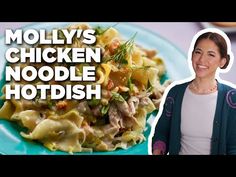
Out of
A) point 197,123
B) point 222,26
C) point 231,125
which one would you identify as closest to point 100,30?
point 222,26

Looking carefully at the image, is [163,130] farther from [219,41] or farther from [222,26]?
[222,26]

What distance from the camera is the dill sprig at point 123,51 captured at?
22.5ft

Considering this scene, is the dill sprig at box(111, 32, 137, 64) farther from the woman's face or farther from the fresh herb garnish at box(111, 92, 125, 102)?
the woman's face

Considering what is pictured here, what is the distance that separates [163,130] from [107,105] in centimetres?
61

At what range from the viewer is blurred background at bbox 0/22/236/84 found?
691cm

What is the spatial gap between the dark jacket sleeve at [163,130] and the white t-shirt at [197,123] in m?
0.13

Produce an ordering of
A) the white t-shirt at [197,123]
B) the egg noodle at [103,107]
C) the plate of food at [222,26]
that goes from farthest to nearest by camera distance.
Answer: the plate of food at [222,26] → the white t-shirt at [197,123] → the egg noodle at [103,107]

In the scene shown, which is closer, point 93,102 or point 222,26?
point 93,102

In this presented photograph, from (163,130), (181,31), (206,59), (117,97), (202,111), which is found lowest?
(163,130)

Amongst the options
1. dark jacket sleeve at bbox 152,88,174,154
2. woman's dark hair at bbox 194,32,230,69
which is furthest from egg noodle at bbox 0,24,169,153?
woman's dark hair at bbox 194,32,230,69

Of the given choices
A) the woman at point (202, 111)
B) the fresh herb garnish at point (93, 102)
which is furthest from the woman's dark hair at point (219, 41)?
the fresh herb garnish at point (93, 102)

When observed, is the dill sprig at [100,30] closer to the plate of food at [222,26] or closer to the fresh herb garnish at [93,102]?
the fresh herb garnish at [93,102]

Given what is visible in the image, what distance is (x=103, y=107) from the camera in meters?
6.77

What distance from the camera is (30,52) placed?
22.5 ft
